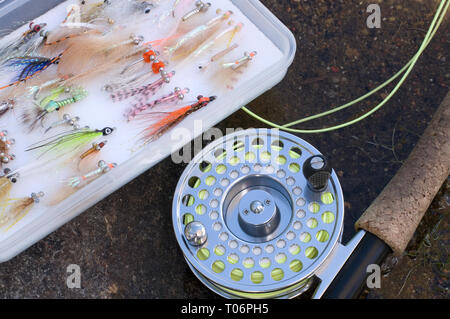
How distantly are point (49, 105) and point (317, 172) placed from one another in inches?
34.9

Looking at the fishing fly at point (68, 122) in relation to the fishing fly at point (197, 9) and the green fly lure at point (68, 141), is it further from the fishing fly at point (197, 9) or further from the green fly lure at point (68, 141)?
the fishing fly at point (197, 9)

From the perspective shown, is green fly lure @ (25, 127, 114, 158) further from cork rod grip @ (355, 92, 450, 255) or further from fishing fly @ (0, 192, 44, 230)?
cork rod grip @ (355, 92, 450, 255)

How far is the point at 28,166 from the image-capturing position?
167 cm

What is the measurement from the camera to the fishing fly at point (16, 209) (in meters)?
1.60

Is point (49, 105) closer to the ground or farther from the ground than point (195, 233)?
farther from the ground

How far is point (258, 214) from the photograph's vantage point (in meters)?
1.51

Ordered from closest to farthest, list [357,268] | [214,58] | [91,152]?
[357,268] → [91,152] → [214,58]

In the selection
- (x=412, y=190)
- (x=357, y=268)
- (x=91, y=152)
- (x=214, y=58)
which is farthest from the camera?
(x=214, y=58)

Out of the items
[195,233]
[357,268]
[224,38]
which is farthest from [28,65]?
[357,268]

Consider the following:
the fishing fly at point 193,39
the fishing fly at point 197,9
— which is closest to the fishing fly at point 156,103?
the fishing fly at point 193,39

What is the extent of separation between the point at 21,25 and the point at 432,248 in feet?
5.13

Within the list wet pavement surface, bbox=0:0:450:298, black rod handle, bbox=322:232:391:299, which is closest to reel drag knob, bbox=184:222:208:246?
wet pavement surface, bbox=0:0:450:298

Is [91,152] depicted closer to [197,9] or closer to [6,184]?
[6,184]
